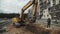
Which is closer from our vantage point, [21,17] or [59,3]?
[59,3]

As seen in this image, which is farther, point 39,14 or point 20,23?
point 39,14

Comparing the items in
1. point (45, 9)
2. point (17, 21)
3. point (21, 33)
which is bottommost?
point (21, 33)

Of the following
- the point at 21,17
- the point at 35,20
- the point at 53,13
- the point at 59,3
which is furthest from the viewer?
the point at 35,20

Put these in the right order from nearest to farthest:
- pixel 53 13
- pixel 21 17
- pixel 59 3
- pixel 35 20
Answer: pixel 59 3 → pixel 53 13 → pixel 21 17 → pixel 35 20

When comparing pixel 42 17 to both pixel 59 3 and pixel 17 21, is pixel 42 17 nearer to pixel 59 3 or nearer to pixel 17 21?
pixel 17 21

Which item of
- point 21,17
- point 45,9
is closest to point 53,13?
point 45,9

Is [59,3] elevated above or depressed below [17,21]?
above

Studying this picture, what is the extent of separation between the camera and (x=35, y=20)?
669 inches

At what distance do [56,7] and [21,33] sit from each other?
4224 mm

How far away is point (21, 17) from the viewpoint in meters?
15.5

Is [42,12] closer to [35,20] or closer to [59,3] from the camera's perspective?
Answer: [35,20]

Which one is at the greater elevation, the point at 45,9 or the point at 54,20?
the point at 45,9

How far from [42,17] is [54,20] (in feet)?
13.4

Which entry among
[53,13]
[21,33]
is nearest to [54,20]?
[53,13]
